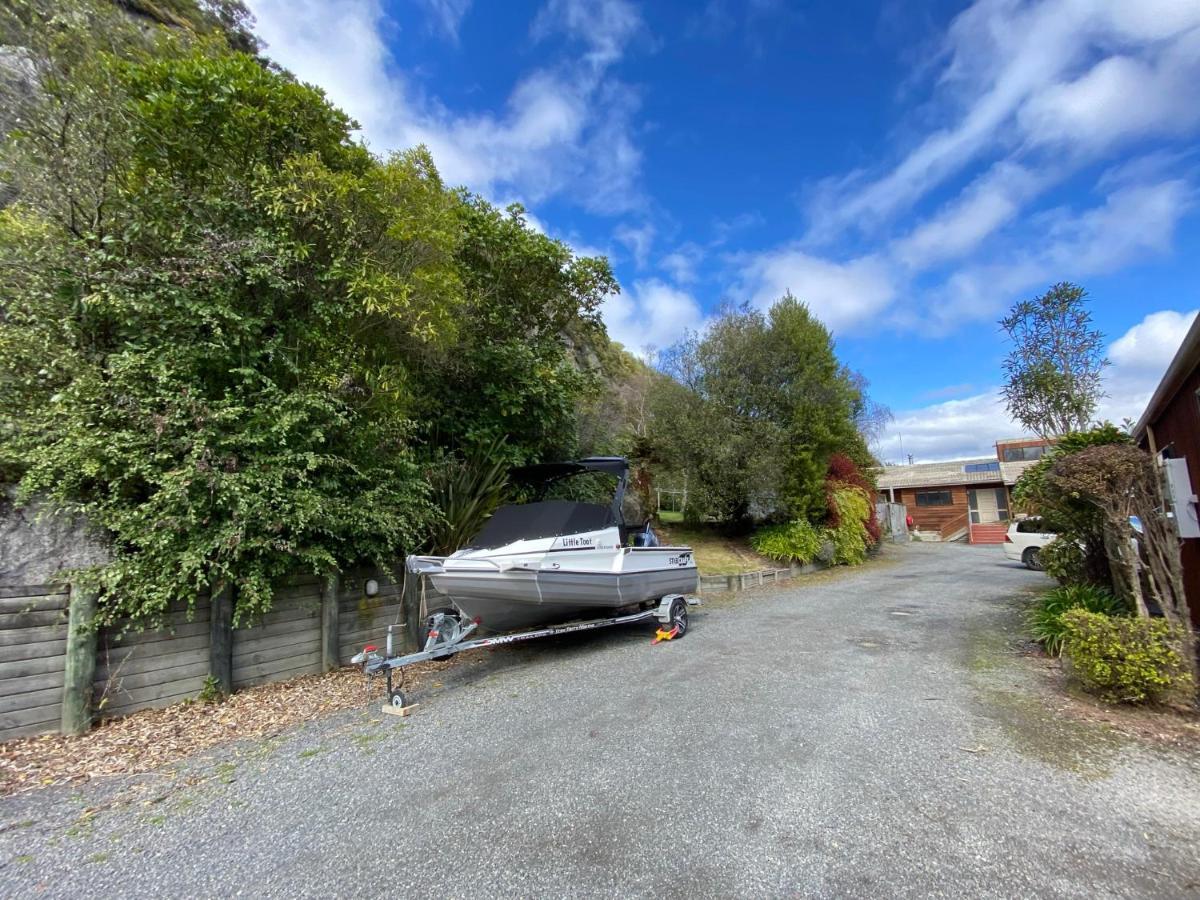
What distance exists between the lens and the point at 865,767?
3352mm

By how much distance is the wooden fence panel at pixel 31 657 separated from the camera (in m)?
3.95

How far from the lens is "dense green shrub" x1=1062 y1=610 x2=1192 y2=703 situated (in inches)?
161

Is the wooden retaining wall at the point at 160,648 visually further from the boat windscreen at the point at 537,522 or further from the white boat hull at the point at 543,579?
the boat windscreen at the point at 537,522

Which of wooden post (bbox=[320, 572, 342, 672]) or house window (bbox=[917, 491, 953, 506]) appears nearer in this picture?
wooden post (bbox=[320, 572, 342, 672])

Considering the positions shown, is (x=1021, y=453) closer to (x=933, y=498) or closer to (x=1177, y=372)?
(x=933, y=498)

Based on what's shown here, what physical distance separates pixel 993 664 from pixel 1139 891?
387cm

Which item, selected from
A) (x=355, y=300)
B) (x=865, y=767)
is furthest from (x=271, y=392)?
(x=865, y=767)

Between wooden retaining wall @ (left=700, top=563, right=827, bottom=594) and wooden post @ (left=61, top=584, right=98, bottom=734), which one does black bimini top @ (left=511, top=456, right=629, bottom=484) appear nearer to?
wooden post @ (left=61, top=584, right=98, bottom=734)

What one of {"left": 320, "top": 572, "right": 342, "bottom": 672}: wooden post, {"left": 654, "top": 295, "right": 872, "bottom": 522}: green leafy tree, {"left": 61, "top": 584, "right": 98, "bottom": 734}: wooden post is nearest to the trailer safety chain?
{"left": 320, "top": 572, "right": 342, "bottom": 672}: wooden post

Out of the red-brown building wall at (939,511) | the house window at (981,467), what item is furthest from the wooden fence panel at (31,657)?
the house window at (981,467)

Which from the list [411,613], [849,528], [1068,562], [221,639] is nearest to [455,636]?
[411,613]

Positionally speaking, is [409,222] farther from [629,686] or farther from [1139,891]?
[1139,891]

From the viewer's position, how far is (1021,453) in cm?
2836

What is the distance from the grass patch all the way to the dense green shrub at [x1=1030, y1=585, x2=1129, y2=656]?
6.39 metres
